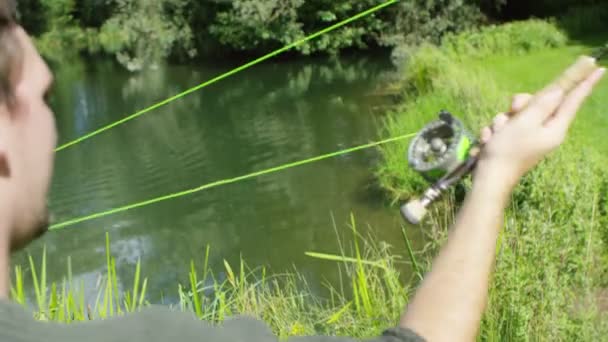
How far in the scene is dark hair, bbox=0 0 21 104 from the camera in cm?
75

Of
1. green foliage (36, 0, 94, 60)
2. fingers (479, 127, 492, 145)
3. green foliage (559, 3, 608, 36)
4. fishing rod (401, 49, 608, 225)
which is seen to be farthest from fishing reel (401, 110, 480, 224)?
green foliage (36, 0, 94, 60)

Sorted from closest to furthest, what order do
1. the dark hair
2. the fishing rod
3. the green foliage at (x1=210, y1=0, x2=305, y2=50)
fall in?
the dark hair → the fishing rod → the green foliage at (x1=210, y1=0, x2=305, y2=50)

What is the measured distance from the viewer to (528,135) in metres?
1.10

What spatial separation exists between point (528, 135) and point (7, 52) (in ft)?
2.27

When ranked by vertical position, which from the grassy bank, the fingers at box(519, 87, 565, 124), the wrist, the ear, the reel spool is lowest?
the grassy bank

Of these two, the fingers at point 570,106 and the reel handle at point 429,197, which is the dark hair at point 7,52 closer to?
the fingers at point 570,106

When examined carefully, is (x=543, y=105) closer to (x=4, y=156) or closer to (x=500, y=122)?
(x=500, y=122)

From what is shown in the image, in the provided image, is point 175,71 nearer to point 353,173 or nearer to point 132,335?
point 353,173

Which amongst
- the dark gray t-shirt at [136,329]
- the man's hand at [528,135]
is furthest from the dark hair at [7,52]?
the man's hand at [528,135]

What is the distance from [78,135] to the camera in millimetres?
14023

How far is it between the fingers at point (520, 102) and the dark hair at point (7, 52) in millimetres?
715

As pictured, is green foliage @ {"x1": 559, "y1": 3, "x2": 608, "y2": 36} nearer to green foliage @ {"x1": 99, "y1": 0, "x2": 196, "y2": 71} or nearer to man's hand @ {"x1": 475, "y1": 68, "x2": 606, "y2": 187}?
green foliage @ {"x1": 99, "y1": 0, "x2": 196, "y2": 71}

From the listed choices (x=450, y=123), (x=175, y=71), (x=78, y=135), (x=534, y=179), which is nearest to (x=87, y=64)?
(x=175, y=71)

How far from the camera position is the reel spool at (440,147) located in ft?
6.81
